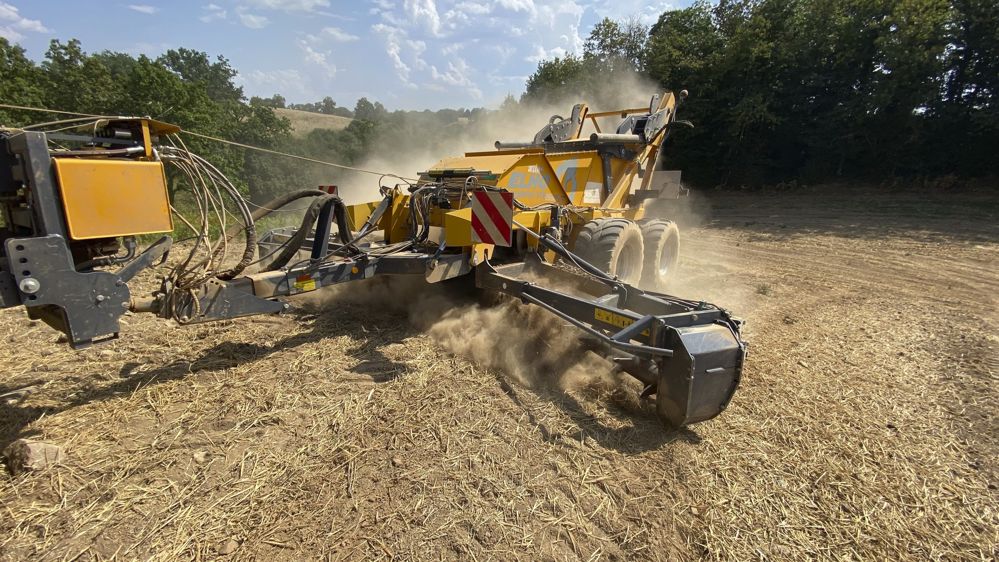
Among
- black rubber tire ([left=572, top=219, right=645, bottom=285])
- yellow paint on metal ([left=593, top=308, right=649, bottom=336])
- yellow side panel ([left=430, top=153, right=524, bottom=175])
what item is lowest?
yellow paint on metal ([left=593, top=308, right=649, bottom=336])

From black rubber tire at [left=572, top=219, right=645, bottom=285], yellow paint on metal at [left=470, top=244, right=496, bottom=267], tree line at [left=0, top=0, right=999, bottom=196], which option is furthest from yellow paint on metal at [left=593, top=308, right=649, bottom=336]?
tree line at [left=0, top=0, right=999, bottom=196]

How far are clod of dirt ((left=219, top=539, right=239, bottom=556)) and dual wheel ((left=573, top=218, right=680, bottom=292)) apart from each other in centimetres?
397

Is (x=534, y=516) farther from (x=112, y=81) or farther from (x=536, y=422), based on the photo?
(x=112, y=81)

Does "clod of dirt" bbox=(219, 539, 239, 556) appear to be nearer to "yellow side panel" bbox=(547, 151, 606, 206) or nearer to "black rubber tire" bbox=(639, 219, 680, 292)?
"yellow side panel" bbox=(547, 151, 606, 206)

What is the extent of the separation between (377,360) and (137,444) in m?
1.68

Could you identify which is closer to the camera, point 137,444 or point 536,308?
point 137,444

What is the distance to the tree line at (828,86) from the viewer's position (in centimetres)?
1364

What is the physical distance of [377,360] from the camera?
13.5 ft

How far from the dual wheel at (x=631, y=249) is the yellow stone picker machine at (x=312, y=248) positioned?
24 millimetres

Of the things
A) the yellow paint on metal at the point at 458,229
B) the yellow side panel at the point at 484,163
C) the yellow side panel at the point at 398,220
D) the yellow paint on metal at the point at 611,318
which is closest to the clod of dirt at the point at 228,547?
the yellow paint on metal at the point at 611,318

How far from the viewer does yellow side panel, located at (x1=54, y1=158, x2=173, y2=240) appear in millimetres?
2311

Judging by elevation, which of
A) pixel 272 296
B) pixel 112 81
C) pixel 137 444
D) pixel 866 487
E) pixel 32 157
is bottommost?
pixel 866 487

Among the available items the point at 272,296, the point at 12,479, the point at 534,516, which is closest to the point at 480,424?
the point at 534,516

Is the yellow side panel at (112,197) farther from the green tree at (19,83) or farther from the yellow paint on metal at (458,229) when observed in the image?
the green tree at (19,83)
